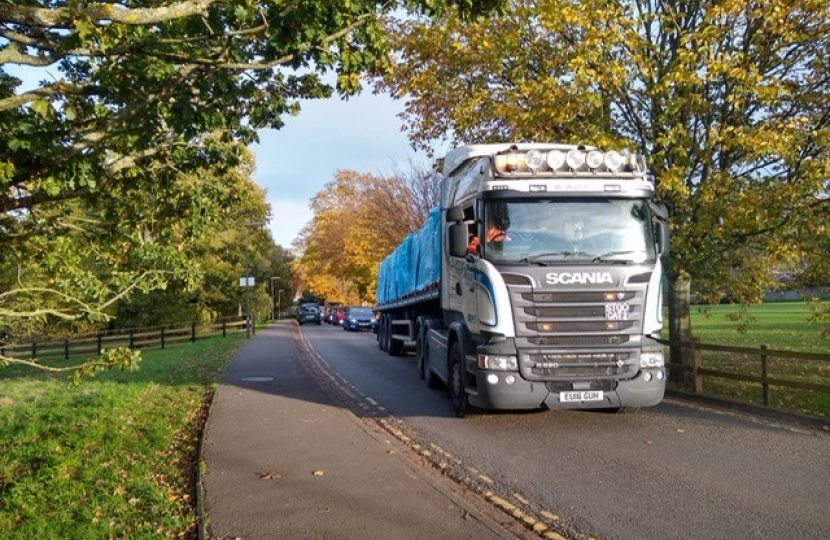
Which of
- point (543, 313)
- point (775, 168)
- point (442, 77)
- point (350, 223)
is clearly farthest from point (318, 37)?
point (350, 223)

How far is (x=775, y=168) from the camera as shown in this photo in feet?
44.8

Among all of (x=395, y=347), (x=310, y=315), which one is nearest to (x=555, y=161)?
(x=395, y=347)

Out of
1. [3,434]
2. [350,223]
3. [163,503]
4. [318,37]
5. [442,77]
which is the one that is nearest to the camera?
[163,503]

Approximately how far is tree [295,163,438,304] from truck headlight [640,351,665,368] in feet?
84.4

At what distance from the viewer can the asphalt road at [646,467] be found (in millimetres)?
5816

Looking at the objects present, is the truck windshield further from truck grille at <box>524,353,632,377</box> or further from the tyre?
the tyre

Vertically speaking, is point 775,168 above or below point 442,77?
below

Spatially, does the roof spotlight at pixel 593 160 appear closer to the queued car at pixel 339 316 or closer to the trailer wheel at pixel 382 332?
the trailer wheel at pixel 382 332

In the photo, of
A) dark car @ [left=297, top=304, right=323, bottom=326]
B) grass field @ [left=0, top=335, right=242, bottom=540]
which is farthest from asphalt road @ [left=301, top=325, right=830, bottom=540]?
dark car @ [left=297, top=304, right=323, bottom=326]

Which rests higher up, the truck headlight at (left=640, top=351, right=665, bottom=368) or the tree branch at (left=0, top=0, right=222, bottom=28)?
the tree branch at (left=0, top=0, right=222, bottom=28)

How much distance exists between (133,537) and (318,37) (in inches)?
183

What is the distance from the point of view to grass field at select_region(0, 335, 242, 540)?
588 centimetres

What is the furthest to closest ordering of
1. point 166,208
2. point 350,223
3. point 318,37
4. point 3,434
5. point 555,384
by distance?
point 350,223 < point 166,208 < point 3,434 < point 555,384 < point 318,37

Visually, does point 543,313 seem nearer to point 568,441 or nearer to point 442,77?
point 568,441
